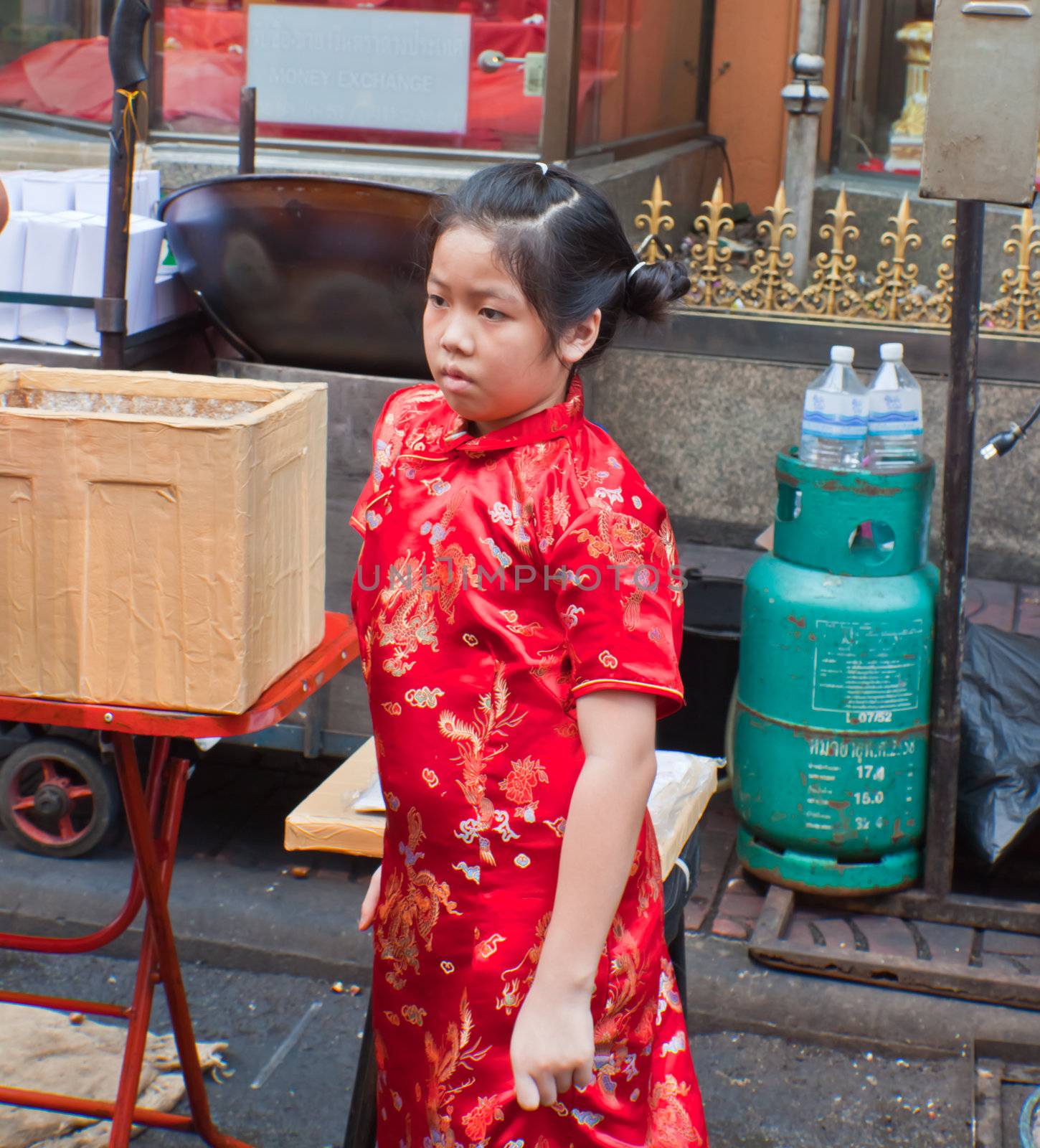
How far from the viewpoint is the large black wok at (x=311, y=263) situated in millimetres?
3324

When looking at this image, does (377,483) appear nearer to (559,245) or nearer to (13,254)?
(559,245)

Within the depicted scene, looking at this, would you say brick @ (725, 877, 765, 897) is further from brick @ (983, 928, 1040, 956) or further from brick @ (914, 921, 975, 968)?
brick @ (983, 928, 1040, 956)

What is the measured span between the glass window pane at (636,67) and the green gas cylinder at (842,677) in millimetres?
2260

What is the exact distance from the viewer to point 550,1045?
1.46 metres

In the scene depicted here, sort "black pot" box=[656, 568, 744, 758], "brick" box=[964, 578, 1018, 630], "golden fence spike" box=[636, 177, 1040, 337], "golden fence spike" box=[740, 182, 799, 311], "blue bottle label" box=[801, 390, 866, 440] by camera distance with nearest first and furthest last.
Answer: "blue bottle label" box=[801, 390, 866, 440] < "black pot" box=[656, 568, 744, 758] < "brick" box=[964, 578, 1018, 630] < "golden fence spike" box=[636, 177, 1040, 337] < "golden fence spike" box=[740, 182, 799, 311]

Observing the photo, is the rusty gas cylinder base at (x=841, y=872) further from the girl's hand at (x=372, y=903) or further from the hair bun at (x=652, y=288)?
the hair bun at (x=652, y=288)

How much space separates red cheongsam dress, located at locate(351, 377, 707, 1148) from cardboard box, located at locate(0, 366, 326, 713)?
344mm

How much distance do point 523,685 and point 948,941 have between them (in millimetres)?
2186

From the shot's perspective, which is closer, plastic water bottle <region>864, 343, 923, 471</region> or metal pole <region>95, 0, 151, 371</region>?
metal pole <region>95, 0, 151, 371</region>

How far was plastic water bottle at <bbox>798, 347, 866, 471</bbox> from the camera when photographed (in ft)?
10.7

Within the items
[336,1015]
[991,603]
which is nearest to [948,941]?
[336,1015]

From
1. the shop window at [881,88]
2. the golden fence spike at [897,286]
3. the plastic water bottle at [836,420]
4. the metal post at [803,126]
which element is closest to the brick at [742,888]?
the plastic water bottle at [836,420]

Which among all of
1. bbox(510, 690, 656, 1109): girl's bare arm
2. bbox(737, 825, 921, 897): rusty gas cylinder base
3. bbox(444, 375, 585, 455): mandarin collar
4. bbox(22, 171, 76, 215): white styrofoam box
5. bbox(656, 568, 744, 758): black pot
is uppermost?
bbox(22, 171, 76, 215): white styrofoam box

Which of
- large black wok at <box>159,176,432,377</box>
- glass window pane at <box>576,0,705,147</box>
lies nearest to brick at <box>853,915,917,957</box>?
large black wok at <box>159,176,432,377</box>
